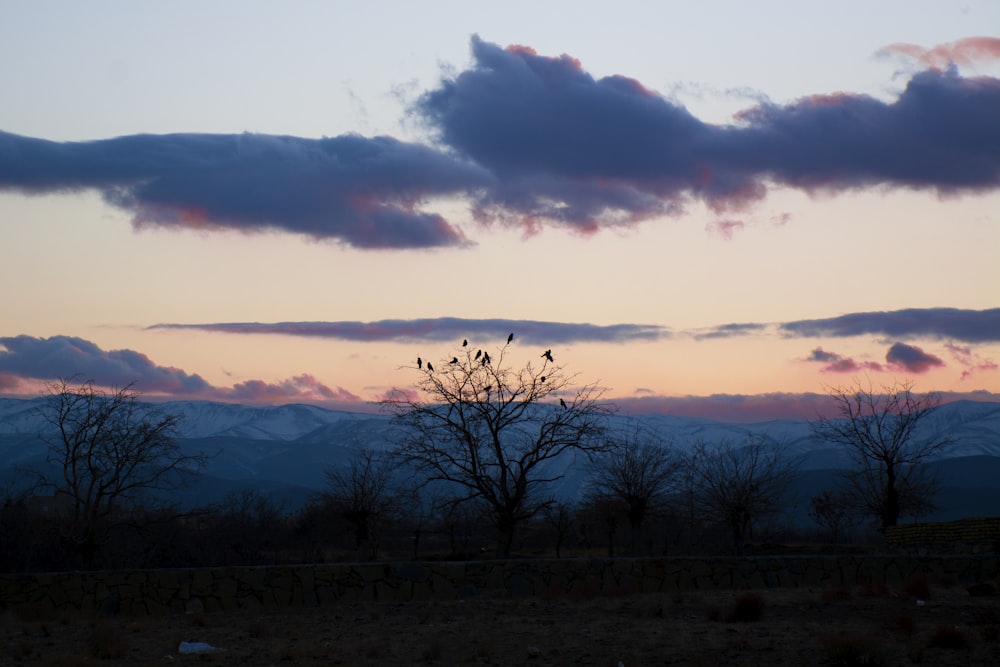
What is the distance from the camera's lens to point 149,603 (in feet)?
69.9

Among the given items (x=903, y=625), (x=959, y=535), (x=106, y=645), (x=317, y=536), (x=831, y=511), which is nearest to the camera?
(x=903, y=625)

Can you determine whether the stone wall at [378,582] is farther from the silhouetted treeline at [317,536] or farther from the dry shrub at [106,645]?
the silhouetted treeline at [317,536]

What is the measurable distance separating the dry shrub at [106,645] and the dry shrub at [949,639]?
11863 millimetres

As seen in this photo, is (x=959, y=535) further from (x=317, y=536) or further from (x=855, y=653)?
(x=317, y=536)

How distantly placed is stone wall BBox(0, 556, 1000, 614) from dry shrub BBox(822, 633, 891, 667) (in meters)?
8.68

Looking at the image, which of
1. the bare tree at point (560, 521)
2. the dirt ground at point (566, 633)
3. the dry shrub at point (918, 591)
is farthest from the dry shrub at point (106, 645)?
the bare tree at point (560, 521)

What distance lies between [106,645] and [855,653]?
36.3ft

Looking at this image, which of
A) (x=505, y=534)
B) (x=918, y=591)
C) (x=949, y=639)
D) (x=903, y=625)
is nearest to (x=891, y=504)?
(x=505, y=534)

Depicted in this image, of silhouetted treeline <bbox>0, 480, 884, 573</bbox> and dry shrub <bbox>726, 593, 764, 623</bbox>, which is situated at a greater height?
dry shrub <bbox>726, 593, 764, 623</bbox>

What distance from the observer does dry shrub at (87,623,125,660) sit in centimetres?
1520

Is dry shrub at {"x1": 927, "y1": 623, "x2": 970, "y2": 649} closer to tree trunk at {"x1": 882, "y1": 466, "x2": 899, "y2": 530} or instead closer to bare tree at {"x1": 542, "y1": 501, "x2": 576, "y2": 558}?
bare tree at {"x1": 542, "y1": 501, "x2": 576, "y2": 558}

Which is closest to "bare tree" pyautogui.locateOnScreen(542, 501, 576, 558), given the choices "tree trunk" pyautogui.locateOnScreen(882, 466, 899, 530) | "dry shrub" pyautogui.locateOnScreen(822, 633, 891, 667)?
"tree trunk" pyautogui.locateOnScreen(882, 466, 899, 530)

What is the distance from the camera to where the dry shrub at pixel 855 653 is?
40.5ft

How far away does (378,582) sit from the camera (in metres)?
21.5
